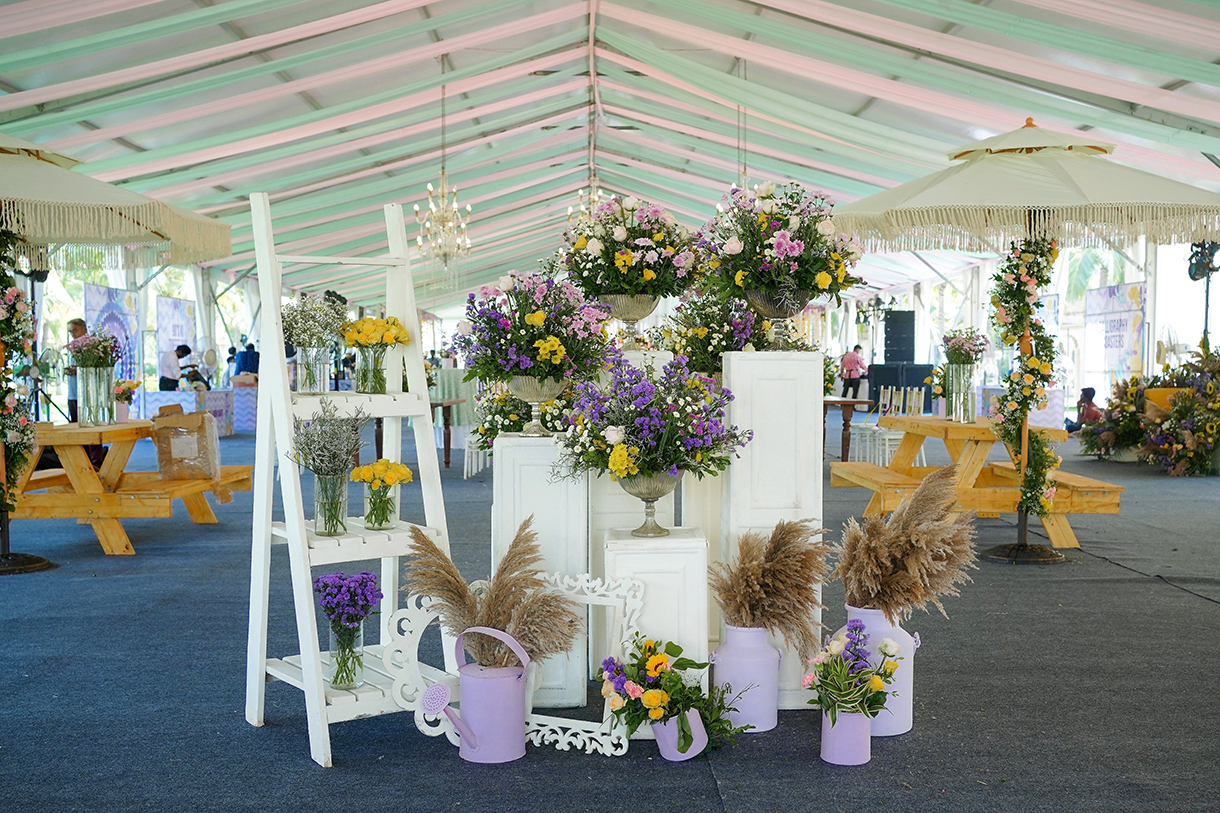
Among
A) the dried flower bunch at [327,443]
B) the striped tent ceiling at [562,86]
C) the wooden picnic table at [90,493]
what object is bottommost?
the wooden picnic table at [90,493]

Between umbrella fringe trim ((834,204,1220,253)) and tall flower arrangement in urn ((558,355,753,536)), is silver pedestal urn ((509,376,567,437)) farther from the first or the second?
umbrella fringe trim ((834,204,1220,253))

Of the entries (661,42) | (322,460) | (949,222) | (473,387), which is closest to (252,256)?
(473,387)

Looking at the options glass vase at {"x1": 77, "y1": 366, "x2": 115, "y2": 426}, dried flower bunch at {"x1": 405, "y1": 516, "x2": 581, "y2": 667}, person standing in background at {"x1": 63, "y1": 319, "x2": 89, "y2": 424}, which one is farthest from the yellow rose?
person standing in background at {"x1": 63, "y1": 319, "x2": 89, "y2": 424}

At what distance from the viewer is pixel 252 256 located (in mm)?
15367

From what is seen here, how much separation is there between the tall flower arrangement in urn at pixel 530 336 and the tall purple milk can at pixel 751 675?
91cm

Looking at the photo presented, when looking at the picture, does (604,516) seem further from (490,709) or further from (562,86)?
(562,86)

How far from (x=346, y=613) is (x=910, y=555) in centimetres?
162

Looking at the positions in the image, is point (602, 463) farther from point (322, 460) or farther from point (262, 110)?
point (262, 110)

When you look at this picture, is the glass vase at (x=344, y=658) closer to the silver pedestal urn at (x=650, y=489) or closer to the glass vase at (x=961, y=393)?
the silver pedestal urn at (x=650, y=489)

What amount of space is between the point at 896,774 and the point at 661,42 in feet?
26.5

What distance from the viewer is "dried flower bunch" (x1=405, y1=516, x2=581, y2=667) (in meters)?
2.91

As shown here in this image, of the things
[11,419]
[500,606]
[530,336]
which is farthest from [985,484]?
[11,419]

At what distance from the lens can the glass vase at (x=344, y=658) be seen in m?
3.02

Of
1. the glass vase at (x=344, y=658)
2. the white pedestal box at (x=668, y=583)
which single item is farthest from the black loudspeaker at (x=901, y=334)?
the glass vase at (x=344, y=658)
